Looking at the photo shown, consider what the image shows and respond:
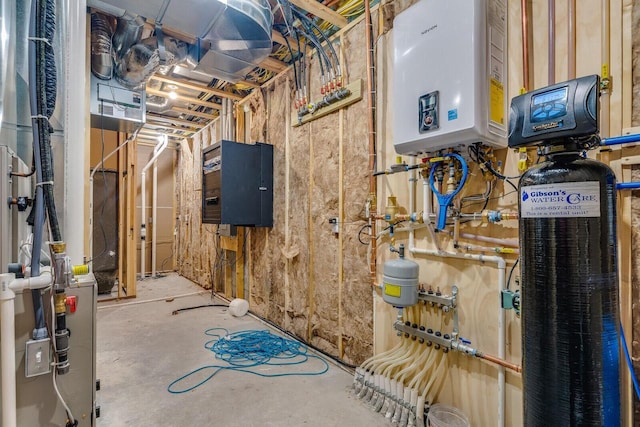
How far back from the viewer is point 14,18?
4.38 ft

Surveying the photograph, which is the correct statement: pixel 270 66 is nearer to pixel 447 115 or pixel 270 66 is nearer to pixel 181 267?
pixel 447 115

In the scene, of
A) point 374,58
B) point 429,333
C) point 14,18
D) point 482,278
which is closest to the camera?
point 14,18

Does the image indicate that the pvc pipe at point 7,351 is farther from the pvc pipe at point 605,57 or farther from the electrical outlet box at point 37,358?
the pvc pipe at point 605,57

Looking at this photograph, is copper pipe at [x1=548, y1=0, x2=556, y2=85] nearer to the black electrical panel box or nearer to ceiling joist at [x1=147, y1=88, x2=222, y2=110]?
the black electrical panel box

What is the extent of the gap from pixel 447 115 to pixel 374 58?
3.44 ft

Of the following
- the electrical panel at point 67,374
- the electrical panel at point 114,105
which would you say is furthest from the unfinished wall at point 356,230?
the electrical panel at point 67,374

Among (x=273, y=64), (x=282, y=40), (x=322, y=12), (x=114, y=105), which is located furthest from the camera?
(x=273, y=64)

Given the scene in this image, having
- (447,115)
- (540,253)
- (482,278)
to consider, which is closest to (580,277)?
(540,253)

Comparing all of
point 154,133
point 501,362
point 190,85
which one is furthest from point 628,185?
point 154,133

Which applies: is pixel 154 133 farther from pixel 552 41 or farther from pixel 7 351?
pixel 552 41

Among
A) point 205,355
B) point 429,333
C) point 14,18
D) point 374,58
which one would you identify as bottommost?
point 205,355

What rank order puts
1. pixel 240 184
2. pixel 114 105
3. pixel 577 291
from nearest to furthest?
pixel 577 291 < pixel 114 105 < pixel 240 184

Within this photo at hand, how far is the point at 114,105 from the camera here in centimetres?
282

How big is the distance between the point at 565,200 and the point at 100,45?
11.3 ft
